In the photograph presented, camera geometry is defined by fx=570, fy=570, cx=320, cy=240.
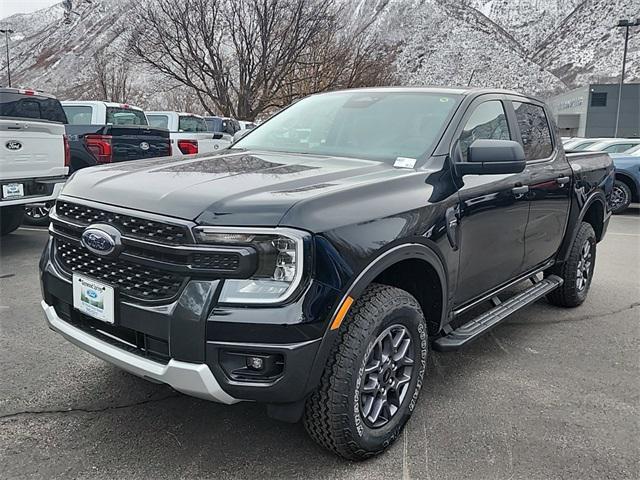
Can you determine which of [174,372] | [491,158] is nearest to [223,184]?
[174,372]

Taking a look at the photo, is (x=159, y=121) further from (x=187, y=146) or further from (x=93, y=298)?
(x=93, y=298)

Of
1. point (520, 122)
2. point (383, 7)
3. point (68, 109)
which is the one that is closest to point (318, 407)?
point (520, 122)

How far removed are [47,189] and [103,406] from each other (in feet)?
14.7

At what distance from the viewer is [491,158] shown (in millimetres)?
3172

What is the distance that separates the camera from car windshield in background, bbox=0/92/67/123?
6.72 m

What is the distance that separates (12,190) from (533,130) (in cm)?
559

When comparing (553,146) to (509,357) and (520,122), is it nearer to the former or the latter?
(520,122)

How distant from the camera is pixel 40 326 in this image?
4.38m

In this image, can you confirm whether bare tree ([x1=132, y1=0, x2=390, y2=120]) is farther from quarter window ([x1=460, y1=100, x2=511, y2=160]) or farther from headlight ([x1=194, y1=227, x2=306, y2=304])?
headlight ([x1=194, y1=227, x2=306, y2=304])

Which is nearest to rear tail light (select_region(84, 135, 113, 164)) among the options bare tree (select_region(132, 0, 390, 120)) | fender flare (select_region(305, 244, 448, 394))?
fender flare (select_region(305, 244, 448, 394))

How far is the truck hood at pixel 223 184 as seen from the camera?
2.34 m

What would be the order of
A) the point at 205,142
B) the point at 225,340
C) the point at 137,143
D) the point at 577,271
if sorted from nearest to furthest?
the point at 225,340 < the point at 577,271 < the point at 137,143 < the point at 205,142

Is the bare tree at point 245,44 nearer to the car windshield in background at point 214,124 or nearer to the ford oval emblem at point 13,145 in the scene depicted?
the car windshield in background at point 214,124

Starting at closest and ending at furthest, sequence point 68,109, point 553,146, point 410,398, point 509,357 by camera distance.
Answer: point 410,398
point 509,357
point 553,146
point 68,109
